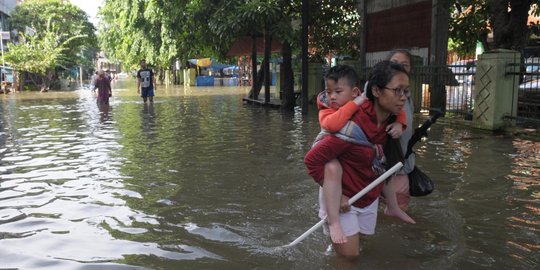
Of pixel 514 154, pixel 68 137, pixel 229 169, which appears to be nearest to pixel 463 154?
pixel 514 154

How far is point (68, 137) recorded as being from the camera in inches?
411

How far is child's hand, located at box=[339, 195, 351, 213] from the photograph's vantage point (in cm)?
310

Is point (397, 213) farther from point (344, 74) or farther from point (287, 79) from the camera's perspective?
point (287, 79)

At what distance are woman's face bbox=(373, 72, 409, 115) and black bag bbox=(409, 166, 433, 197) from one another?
1.28 m

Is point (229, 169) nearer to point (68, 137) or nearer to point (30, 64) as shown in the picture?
point (68, 137)

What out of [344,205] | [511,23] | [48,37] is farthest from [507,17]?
[48,37]

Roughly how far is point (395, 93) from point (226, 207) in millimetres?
2659

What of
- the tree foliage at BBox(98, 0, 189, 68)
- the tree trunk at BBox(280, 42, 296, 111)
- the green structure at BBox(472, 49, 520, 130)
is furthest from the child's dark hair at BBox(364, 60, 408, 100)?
the tree foliage at BBox(98, 0, 189, 68)

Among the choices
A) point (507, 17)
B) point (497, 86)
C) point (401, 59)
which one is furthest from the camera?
point (507, 17)

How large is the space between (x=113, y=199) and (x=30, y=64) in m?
35.2

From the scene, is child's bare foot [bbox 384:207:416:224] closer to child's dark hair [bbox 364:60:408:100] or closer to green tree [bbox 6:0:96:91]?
child's dark hair [bbox 364:60:408:100]

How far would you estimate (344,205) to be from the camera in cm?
310

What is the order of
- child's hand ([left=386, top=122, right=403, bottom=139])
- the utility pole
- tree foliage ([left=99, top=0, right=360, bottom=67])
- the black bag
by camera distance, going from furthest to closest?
1. tree foliage ([left=99, top=0, right=360, bottom=67])
2. the utility pole
3. the black bag
4. child's hand ([left=386, top=122, right=403, bottom=139])

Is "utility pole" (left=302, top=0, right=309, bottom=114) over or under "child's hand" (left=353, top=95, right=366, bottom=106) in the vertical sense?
over
